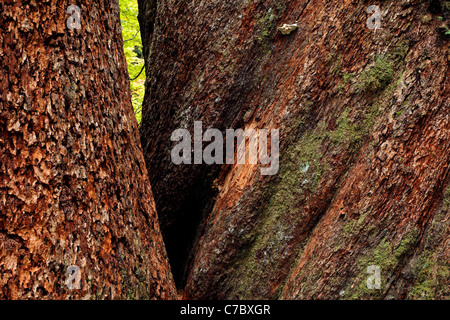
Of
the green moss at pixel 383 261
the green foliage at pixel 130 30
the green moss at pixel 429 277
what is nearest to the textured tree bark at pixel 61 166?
the green moss at pixel 383 261

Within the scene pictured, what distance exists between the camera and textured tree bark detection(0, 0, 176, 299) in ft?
7.27

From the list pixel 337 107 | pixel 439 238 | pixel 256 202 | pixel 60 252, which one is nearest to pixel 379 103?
pixel 337 107

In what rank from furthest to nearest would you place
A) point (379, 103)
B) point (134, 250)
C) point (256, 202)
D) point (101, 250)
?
point (256, 202) → point (379, 103) → point (134, 250) → point (101, 250)

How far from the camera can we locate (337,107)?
3287 mm

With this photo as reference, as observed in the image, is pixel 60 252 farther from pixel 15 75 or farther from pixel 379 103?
pixel 379 103

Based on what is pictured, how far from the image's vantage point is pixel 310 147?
10.9ft

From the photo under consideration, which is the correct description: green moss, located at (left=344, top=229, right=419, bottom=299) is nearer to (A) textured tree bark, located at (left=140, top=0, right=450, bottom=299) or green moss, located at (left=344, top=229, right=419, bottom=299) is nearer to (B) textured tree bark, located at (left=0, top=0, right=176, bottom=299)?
(A) textured tree bark, located at (left=140, top=0, right=450, bottom=299)

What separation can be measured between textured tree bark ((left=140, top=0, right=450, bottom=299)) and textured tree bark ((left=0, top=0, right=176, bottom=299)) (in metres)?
1.28

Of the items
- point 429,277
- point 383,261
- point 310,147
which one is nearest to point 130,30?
point 310,147

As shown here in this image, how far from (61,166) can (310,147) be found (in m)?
2.15

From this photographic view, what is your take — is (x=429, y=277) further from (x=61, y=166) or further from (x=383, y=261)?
(x=61, y=166)

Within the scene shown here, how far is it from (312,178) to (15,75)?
8.25 ft

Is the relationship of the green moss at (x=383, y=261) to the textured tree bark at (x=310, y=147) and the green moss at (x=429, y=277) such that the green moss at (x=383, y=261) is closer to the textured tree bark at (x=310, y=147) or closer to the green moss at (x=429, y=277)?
the textured tree bark at (x=310, y=147)

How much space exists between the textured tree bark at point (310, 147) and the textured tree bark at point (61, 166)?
1285 mm
